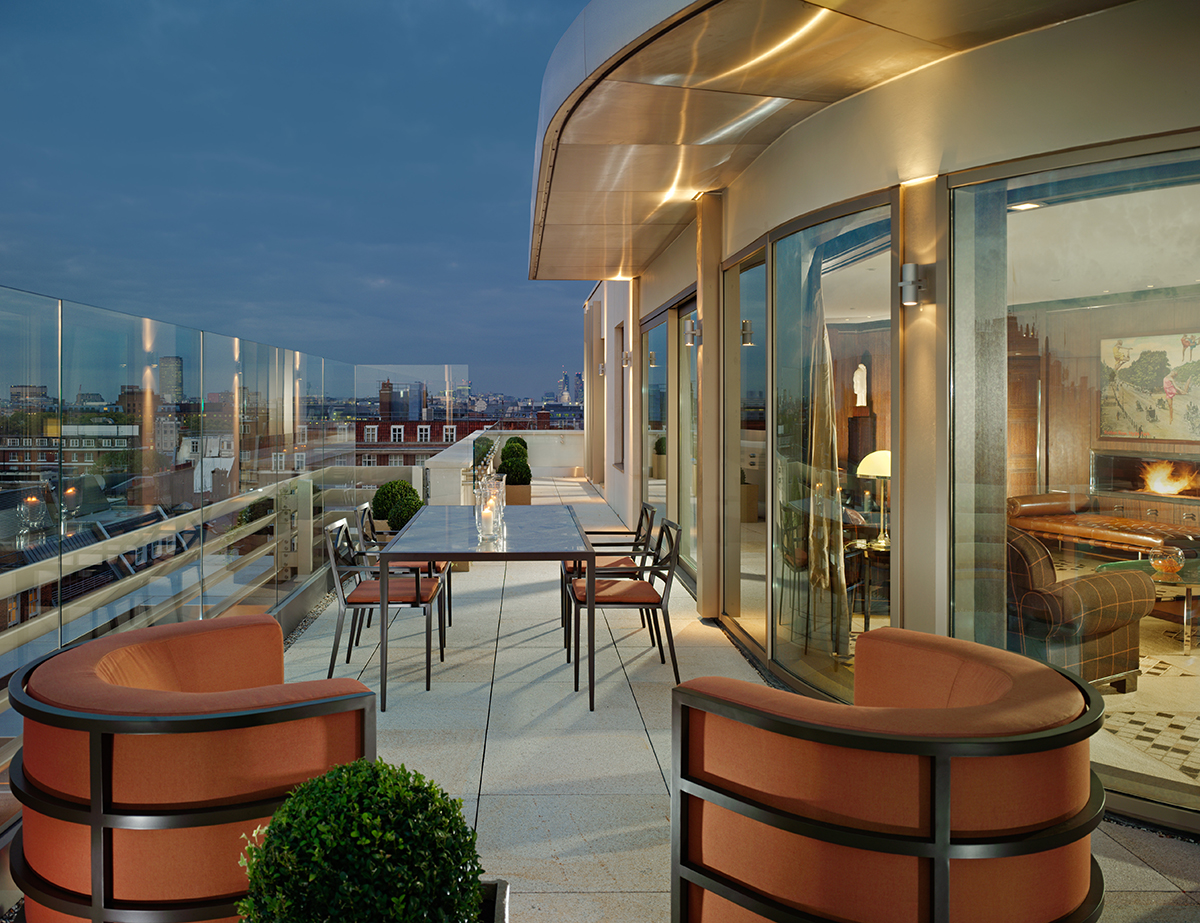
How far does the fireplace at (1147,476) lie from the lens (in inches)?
104

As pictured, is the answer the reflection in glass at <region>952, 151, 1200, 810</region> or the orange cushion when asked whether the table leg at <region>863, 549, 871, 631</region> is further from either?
the orange cushion

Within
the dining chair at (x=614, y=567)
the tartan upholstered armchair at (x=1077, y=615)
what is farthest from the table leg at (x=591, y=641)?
the tartan upholstered armchair at (x=1077, y=615)

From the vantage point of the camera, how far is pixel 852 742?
5.18 ft

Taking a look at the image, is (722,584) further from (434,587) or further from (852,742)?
(852,742)

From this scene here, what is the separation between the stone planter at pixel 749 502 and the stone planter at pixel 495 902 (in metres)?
3.53

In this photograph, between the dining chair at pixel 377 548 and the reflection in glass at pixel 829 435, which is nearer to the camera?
the reflection in glass at pixel 829 435

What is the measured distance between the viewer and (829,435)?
12.8 ft

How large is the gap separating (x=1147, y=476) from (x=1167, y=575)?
1.14ft

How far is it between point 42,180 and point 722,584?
2856 inches

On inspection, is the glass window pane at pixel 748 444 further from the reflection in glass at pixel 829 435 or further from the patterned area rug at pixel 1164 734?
the patterned area rug at pixel 1164 734

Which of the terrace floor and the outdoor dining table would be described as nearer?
the terrace floor

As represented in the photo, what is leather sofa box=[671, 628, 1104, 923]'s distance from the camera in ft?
5.11

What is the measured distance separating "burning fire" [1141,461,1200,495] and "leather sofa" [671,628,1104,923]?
126 centimetres

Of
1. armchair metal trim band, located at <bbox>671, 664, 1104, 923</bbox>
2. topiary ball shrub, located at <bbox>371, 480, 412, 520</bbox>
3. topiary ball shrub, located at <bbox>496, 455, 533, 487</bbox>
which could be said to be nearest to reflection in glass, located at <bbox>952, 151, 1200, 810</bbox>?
armchair metal trim band, located at <bbox>671, 664, 1104, 923</bbox>
